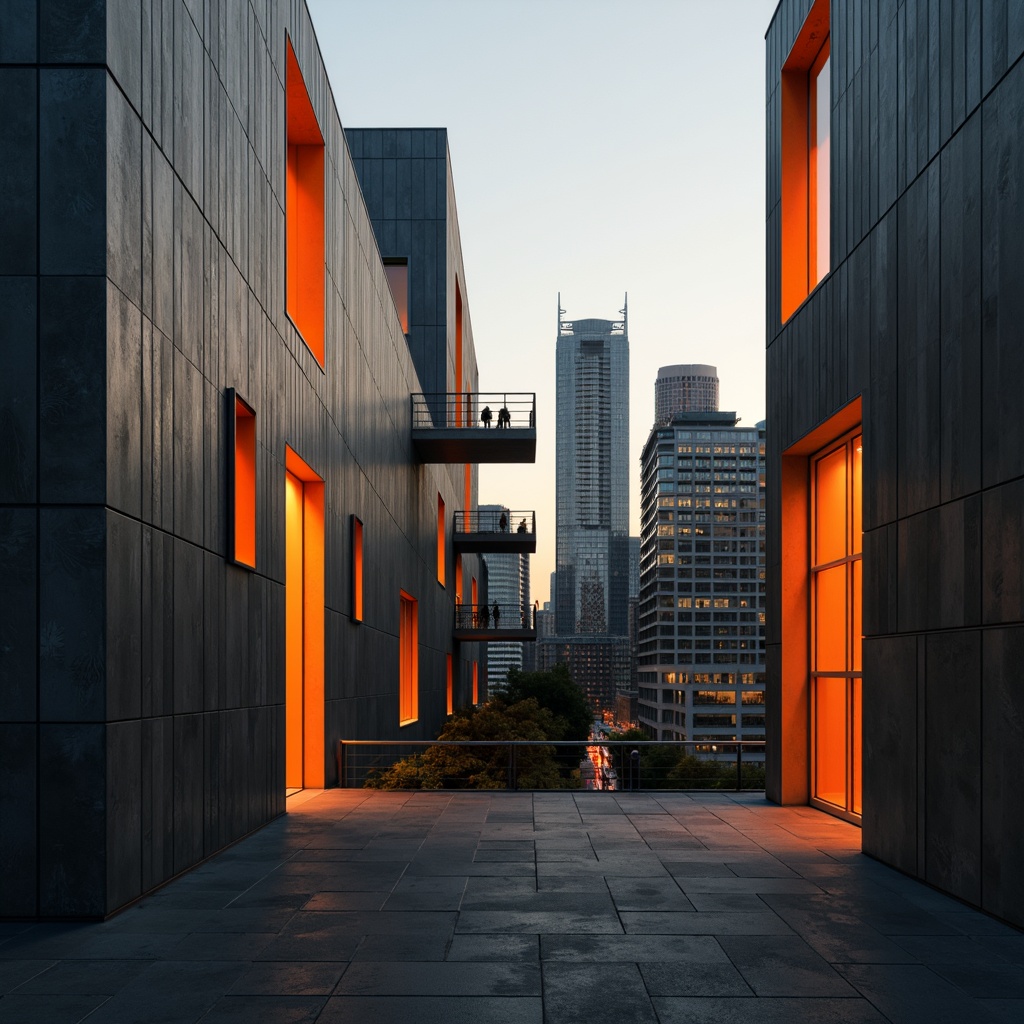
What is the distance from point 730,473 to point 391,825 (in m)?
154

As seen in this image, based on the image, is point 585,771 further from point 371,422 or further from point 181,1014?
point 181,1014

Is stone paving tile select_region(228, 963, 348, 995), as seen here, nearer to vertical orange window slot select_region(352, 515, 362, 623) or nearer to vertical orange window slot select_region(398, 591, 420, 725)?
vertical orange window slot select_region(352, 515, 362, 623)

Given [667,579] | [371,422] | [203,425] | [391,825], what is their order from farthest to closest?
[667,579]
[371,422]
[391,825]
[203,425]

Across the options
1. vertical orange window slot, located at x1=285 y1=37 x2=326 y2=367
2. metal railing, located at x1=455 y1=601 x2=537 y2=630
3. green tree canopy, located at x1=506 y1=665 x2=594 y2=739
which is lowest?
green tree canopy, located at x1=506 y1=665 x2=594 y2=739

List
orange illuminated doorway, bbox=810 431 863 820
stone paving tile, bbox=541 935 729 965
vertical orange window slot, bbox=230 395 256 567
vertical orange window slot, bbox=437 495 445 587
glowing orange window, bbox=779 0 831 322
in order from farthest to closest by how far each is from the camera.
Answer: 1. vertical orange window slot, bbox=437 495 445 587
2. glowing orange window, bbox=779 0 831 322
3. orange illuminated doorway, bbox=810 431 863 820
4. vertical orange window slot, bbox=230 395 256 567
5. stone paving tile, bbox=541 935 729 965

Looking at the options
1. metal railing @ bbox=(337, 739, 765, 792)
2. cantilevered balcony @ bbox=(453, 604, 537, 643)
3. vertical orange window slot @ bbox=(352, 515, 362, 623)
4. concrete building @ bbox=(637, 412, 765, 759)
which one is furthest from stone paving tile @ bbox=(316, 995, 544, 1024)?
concrete building @ bbox=(637, 412, 765, 759)

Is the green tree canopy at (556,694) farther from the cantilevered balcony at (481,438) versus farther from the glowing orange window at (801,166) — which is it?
the glowing orange window at (801,166)

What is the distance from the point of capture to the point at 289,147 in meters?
14.0

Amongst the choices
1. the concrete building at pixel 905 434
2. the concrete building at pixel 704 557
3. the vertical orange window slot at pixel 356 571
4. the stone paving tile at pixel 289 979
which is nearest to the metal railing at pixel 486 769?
the vertical orange window slot at pixel 356 571

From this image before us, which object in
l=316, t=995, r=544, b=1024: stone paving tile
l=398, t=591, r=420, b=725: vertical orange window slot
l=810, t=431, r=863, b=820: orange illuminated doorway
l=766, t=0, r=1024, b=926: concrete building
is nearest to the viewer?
l=316, t=995, r=544, b=1024: stone paving tile

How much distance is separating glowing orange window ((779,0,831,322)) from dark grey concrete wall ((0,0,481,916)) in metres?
5.98

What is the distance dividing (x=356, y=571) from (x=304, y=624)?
2.30m

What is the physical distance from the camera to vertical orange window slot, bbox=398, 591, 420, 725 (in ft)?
76.7

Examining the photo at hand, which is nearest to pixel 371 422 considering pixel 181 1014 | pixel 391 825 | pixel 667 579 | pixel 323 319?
pixel 323 319
